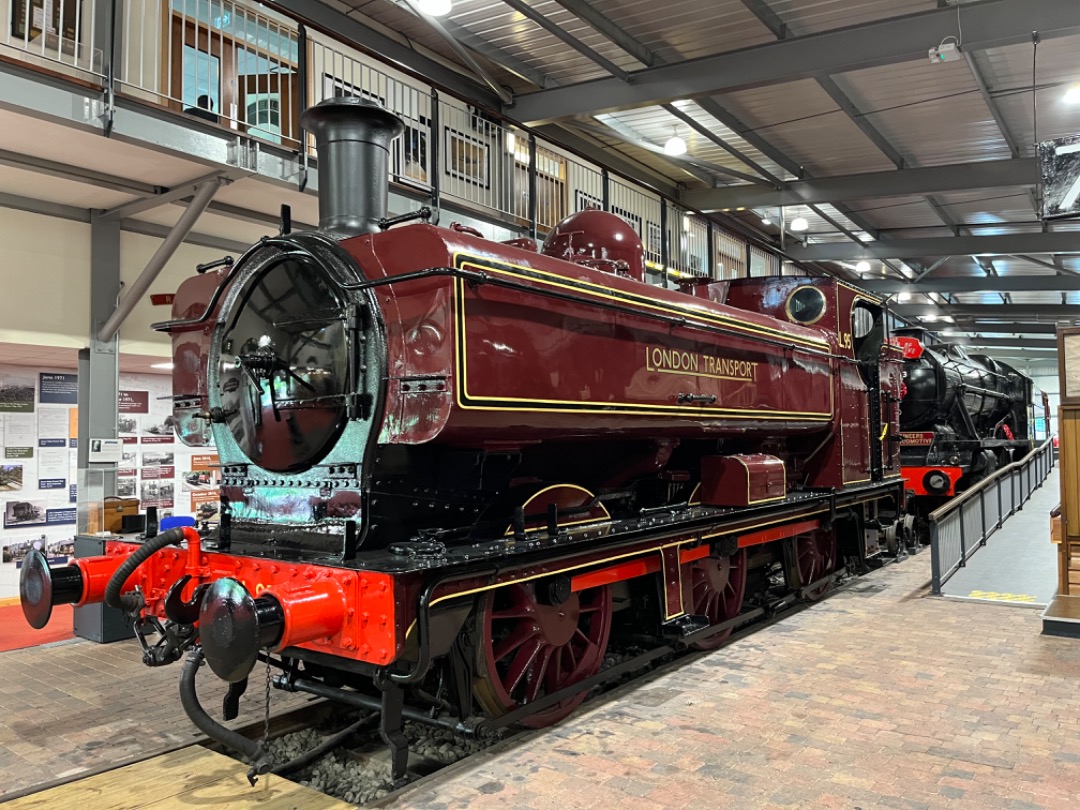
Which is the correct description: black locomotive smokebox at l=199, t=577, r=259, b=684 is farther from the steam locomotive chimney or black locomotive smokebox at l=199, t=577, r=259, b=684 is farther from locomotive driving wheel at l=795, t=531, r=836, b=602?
locomotive driving wheel at l=795, t=531, r=836, b=602

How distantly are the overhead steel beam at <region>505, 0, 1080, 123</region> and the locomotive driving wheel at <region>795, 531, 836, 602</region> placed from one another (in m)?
4.53

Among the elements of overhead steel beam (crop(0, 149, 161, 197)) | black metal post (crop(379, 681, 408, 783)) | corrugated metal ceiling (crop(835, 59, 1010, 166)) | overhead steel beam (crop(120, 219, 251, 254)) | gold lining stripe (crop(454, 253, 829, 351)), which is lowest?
black metal post (crop(379, 681, 408, 783))

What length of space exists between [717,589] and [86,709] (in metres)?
4.06

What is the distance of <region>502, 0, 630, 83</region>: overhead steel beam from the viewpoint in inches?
321

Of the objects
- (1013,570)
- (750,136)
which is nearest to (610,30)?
(750,136)

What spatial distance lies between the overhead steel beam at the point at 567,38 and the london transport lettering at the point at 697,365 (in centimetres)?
456

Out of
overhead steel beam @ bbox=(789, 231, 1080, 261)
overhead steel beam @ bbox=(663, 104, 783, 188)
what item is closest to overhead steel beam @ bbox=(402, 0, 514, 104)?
overhead steel beam @ bbox=(663, 104, 783, 188)

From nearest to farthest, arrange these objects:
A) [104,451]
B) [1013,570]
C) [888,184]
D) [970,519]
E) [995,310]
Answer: [104,451] → [1013,570] → [970,519] → [888,184] → [995,310]

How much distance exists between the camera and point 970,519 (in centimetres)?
910

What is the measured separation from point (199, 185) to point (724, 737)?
5287 mm

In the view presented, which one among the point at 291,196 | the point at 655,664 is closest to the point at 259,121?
the point at 291,196

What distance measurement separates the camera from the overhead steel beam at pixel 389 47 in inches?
333

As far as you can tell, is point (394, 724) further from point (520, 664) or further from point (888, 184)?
point (888, 184)

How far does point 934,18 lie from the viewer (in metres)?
7.44
